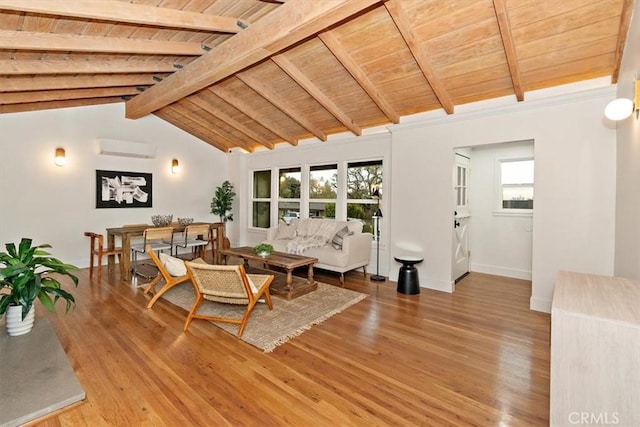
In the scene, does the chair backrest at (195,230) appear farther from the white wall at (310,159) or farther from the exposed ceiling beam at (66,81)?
the exposed ceiling beam at (66,81)

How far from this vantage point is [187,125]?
6.75 metres

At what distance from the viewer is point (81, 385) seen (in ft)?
6.91

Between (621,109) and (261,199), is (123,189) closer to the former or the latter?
(261,199)

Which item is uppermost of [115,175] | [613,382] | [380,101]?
[380,101]

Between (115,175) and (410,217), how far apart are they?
5695mm

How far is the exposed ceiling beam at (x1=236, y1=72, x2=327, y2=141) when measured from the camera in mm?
4469

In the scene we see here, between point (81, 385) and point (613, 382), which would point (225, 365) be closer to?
point (81, 385)

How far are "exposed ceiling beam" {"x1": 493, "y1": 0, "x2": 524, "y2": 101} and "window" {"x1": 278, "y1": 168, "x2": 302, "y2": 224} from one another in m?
4.14

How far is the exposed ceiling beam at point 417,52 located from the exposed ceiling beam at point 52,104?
5.29m

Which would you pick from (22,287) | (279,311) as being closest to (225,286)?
(279,311)

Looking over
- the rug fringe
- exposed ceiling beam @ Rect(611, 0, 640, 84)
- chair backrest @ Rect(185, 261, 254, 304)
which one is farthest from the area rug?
exposed ceiling beam @ Rect(611, 0, 640, 84)

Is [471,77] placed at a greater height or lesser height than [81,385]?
greater

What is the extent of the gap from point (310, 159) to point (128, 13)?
391 centimetres

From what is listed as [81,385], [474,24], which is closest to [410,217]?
[474,24]
